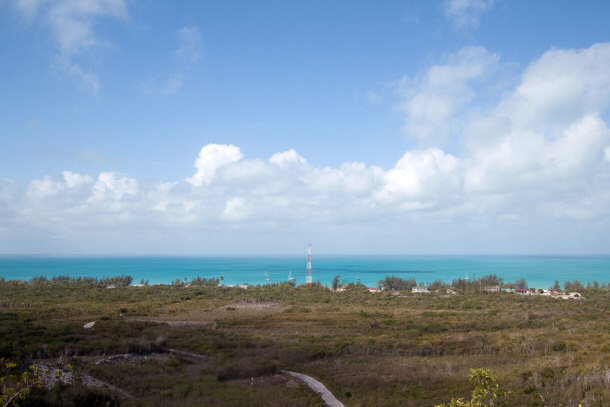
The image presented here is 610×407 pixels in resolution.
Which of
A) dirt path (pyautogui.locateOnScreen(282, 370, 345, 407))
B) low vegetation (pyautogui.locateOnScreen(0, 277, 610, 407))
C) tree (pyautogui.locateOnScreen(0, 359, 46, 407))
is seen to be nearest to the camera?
tree (pyautogui.locateOnScreen(0, 359, 46, 407))

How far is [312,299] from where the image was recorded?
6825cm

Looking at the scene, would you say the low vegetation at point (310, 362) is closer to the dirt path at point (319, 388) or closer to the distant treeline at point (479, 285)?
the dirt path at point (319, 388)

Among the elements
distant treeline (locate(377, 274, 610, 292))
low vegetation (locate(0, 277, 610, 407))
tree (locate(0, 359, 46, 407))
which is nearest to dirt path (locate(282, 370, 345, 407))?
low vegetation (locate(0, 277, 610, 407))

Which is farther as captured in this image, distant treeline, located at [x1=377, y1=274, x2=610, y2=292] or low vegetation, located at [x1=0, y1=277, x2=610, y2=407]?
distant treeline, located at [x1=377, y1=274, x2=610, y2=292]

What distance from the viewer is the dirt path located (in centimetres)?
1381

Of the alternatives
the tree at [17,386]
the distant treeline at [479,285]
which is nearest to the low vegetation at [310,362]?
the tree at [17,386]

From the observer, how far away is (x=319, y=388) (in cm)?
1574

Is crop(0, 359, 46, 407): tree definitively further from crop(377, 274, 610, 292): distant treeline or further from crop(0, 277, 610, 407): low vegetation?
crop(377, 274, 610, 292): distant treeline

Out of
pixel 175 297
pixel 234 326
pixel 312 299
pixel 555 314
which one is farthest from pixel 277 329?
pixel 175 297

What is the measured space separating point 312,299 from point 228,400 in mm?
55952

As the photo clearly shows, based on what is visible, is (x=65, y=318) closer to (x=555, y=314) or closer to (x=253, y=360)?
(x=253, y=360)

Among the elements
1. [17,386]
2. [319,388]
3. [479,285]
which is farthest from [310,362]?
[479,285]

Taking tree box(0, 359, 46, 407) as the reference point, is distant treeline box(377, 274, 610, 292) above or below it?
below

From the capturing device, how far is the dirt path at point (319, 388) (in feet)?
45.3
